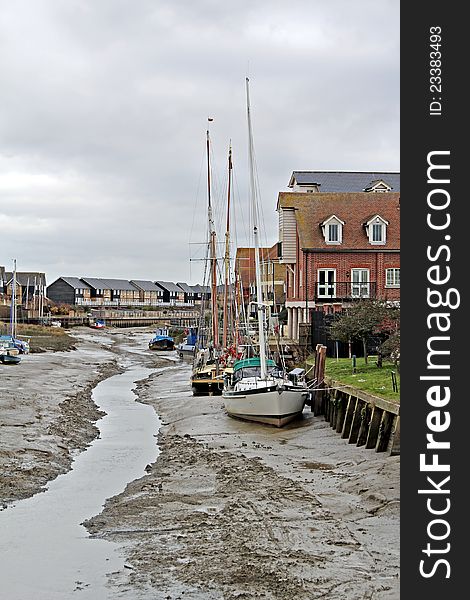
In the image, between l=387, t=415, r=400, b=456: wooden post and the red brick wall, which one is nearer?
l=387, t=415, r=400, b=456: wooden post

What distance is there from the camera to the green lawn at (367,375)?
25.3 metres

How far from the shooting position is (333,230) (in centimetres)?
4991

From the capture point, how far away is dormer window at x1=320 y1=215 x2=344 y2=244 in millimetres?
49750

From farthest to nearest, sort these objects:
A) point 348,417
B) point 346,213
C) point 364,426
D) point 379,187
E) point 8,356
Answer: point 8,356, point 379,187, point 346,213, point 348,417, point 364,426

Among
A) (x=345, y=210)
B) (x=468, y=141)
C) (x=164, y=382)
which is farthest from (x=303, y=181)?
(x=468, y=141)

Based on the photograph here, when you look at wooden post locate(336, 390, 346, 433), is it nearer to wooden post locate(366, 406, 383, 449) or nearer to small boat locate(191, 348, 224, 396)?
wooden post locate(366, 406, 383, 449)

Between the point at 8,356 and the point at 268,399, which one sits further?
the point at 8,356

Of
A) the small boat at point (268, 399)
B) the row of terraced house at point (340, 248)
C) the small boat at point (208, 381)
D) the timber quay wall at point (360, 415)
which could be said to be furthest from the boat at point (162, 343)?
the timber quay wall at point (360, 415)

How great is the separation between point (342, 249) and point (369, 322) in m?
15.9

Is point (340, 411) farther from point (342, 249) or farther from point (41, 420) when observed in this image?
point (342, 249)

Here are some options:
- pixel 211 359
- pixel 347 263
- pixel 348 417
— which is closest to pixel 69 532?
pixel 348 417

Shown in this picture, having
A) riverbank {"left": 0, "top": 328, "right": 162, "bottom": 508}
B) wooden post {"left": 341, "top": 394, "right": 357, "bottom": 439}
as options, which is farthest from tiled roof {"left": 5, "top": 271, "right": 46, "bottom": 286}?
wooden post {"left": 341, "top": 394, "right": 357, "bottom": 439}

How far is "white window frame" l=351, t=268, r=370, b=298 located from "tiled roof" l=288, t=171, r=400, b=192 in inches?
441

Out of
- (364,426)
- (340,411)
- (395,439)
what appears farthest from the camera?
(340,411)
